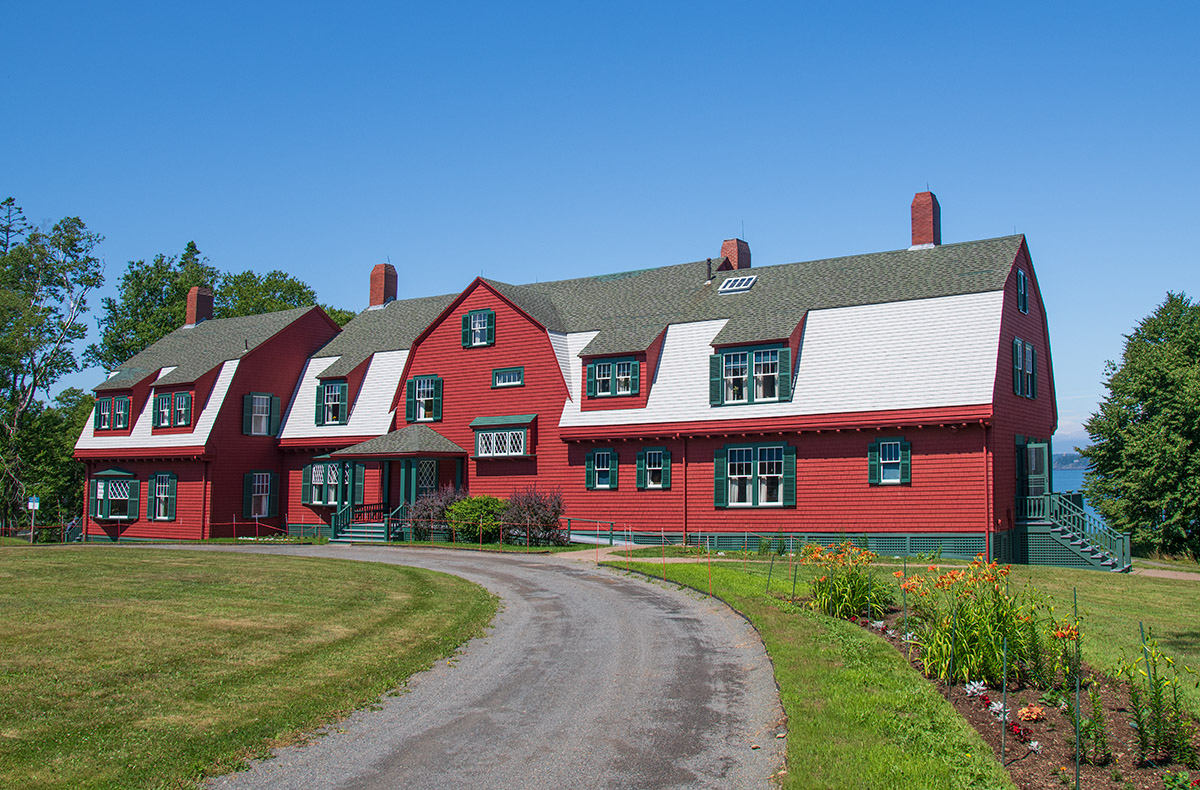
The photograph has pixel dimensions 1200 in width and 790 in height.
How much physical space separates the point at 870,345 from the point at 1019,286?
562 cm

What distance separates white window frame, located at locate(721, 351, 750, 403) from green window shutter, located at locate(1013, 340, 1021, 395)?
8.27 meters

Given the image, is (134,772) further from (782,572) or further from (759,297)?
(759,297)

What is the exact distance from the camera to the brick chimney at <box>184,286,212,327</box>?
5300cm

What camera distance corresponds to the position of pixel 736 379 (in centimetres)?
3209

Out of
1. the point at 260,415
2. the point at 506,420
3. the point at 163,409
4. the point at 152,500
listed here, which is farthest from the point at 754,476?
the point at 152,500

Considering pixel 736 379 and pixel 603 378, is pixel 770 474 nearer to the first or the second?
pixel 736 379

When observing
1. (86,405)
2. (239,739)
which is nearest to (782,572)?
(239,739)

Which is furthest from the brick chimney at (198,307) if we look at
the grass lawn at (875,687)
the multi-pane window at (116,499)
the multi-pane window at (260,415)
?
the grass lawn at (875,687)

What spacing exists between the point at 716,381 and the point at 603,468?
5337mm

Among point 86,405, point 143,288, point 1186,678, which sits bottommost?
point 1186,678

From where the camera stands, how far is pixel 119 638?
13.2m

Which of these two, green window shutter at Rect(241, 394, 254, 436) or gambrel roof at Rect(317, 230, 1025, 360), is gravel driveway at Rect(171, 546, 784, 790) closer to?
gambrel roof at Rect(317, 230, 1025, 360)

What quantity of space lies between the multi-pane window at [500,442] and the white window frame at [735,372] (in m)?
8.30

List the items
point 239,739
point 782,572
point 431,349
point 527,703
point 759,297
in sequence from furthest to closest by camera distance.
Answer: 1. point 431,349
2. point 759,297
3. point 782,572
4. point 527,703
5. point 239,739
